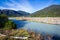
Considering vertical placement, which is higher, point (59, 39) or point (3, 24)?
point (3, 24)

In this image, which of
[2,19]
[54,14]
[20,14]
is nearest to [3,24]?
[2,19]

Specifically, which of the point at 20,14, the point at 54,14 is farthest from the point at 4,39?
the point at 20,14

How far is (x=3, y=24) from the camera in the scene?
7953 mm

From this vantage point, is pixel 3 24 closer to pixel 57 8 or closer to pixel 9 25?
pixel 9 25

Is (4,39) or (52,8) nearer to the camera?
(4,39)

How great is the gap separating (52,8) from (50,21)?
8106 mm

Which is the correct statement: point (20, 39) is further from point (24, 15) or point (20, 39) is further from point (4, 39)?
point (24, 15)

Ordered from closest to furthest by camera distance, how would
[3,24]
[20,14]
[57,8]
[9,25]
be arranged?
1. [9,25]
2. [3,24]
3. [57,8]
4. [20,14]

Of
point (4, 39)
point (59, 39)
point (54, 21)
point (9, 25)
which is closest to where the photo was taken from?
point (4, 39)

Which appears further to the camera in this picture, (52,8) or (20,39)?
(52,8)

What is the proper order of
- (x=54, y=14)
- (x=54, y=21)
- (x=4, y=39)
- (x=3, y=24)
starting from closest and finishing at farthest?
1. (x=4, y=39)
2. (x=3, y=24)
3. (x=54, y=21)
4. (x=54, y=14)

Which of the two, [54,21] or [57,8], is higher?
[57,8]

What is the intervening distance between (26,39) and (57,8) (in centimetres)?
2290

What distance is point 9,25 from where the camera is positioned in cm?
738
